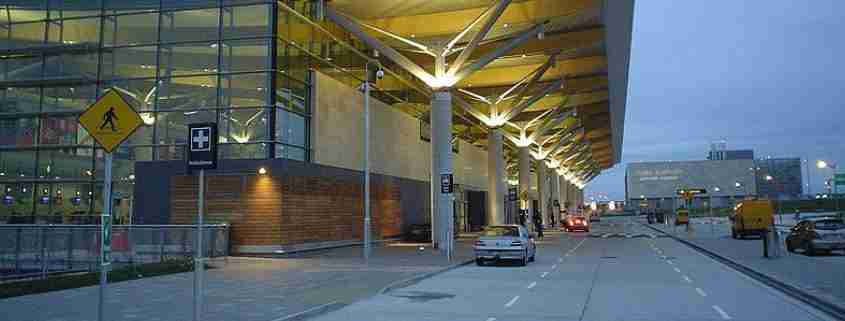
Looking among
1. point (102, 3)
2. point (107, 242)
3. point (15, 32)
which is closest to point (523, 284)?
point (107, 242)

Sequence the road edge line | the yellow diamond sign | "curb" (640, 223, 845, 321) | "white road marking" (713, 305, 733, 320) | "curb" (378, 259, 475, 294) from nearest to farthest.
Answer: the yellow diamond sign → the road edge line → "white road marking" (713, 305, 733, 320) → "curb" (640, 223, 845, 321) → "curb" (378, 259, 475, 294)

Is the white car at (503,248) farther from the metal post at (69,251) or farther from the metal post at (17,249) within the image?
the metal post at (17,249)

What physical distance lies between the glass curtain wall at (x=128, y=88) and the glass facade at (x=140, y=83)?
0.15 ft

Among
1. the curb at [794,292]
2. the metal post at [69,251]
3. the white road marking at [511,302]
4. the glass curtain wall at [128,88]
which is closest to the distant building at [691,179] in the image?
the curb at [794,292]

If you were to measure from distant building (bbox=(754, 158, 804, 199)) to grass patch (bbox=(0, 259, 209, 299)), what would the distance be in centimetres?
15252

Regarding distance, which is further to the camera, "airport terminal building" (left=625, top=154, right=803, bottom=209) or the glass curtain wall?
"airport terminal building" (left=625, top=154, right=803, bottom=209)

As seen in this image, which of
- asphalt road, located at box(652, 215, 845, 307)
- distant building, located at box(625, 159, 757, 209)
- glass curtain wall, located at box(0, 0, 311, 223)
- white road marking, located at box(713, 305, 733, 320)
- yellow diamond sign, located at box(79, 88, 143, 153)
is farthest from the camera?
distant building, located at box(625, 159, 757, 209)

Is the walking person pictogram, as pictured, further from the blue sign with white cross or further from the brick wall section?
the brick wall section

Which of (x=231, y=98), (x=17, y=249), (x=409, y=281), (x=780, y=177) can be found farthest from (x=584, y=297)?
(x=780, y=177)

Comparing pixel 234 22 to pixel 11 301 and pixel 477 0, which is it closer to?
pixel 477 0

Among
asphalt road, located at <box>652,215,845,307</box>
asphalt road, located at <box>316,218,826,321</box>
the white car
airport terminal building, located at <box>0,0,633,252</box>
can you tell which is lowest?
asphalt road, located at <box>316,218,826,321</box>

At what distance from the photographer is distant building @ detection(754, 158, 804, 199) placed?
156m

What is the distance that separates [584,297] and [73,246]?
62.1 ft

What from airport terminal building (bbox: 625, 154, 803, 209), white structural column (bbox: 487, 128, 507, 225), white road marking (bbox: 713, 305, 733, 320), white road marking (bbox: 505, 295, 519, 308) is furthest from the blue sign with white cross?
airport terminal building (bbox: 625, 154, 803, 209)
